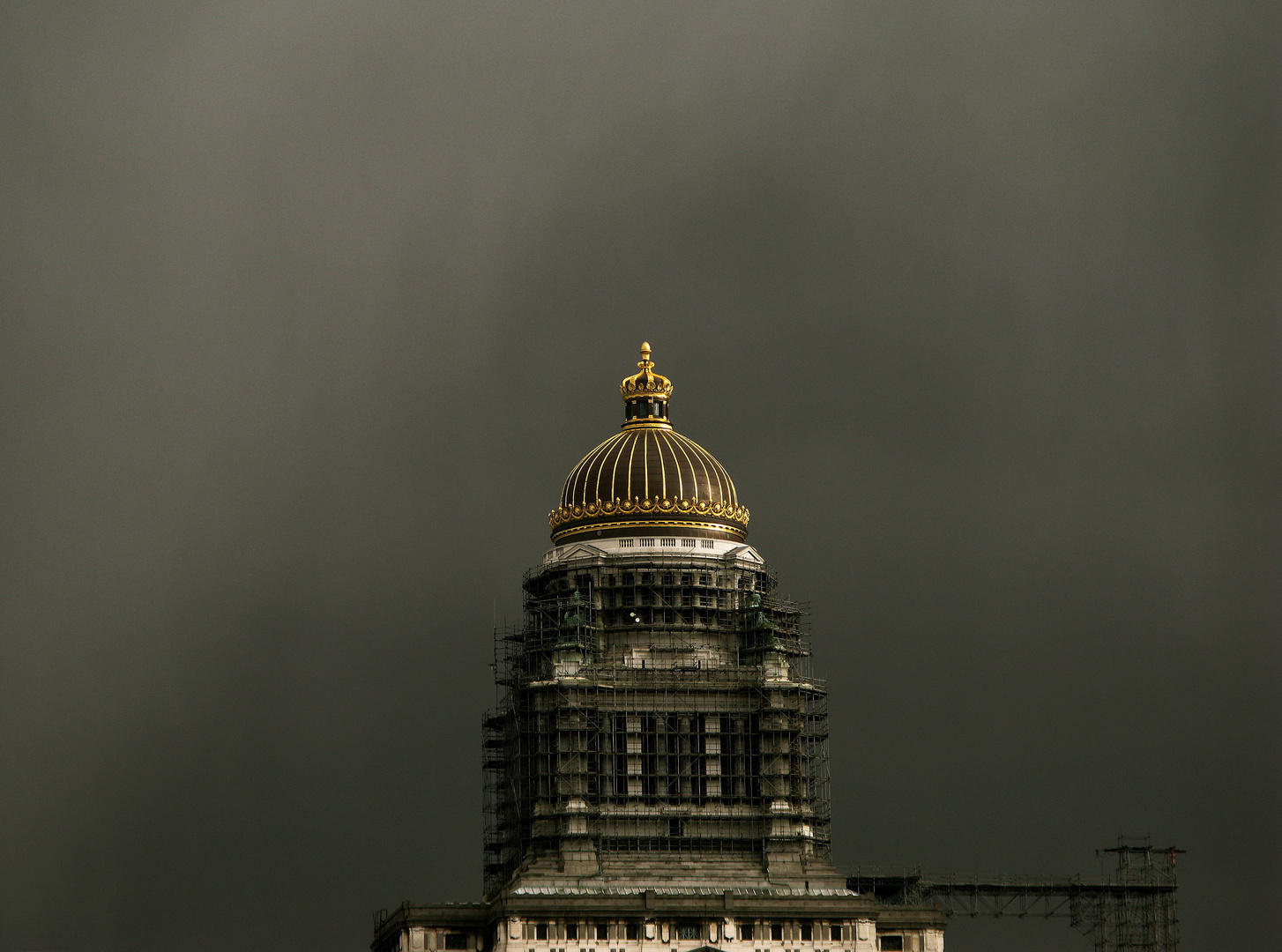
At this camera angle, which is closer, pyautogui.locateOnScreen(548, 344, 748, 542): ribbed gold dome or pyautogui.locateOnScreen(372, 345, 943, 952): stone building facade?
pyautogui.locateOnScreen(372, 345, 943, 952): stone building facade

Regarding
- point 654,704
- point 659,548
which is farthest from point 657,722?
point 659,548

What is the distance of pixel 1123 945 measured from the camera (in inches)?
6841

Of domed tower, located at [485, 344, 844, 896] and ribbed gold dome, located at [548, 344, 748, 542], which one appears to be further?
ribbed gold dome, located at [548, 344, 748, 542]

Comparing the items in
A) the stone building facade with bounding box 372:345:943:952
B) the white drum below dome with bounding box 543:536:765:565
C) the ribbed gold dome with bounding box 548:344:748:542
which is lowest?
the stone building facade with bounding box 372:345:943:952

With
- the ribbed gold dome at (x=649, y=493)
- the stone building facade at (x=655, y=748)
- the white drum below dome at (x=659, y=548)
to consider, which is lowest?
the stone building facade at (x=655, y=748)

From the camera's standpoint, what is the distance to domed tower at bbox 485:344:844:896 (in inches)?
6240

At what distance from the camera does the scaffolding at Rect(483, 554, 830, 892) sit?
159250mm

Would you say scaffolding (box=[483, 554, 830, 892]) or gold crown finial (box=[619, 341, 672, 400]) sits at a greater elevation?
gold crown finial (box=[619, 341, 672, 400])

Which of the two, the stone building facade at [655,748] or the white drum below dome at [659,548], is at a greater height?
the white drum below dome at [659,548]

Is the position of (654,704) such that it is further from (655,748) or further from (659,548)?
(659,548)

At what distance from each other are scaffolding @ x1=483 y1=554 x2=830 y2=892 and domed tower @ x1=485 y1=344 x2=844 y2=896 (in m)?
0.11

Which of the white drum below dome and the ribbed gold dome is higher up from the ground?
the ribbed gold dome

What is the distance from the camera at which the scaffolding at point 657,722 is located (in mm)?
159250

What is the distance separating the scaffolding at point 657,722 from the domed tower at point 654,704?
11 centimetres
